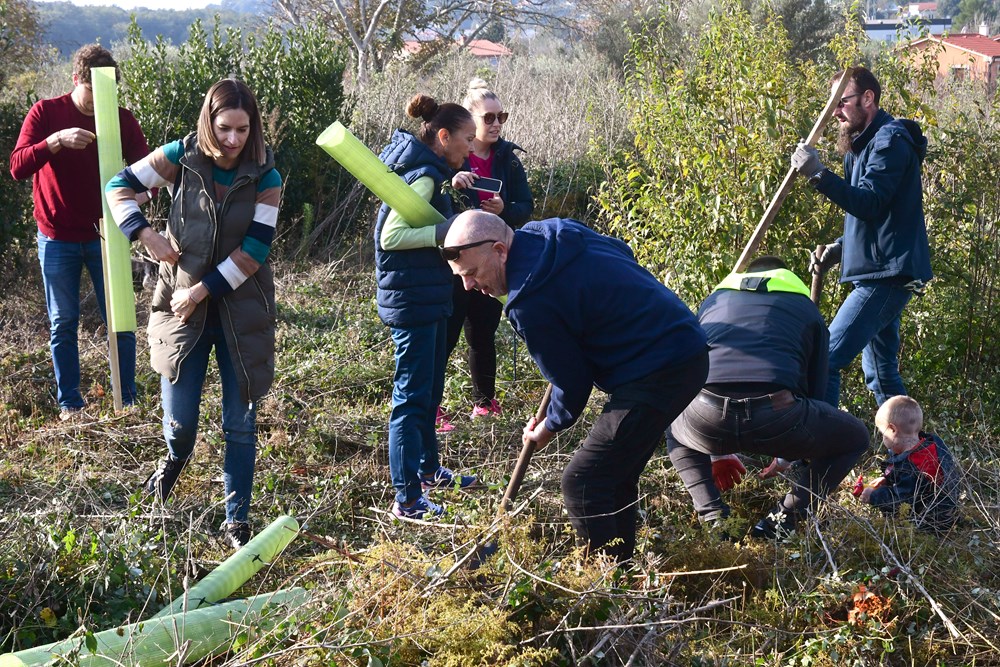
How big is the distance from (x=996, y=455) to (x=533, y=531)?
112 inches

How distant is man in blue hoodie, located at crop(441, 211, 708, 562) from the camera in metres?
3.25

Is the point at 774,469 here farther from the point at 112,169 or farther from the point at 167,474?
the point at 112,169

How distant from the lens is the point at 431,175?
13.6 feet

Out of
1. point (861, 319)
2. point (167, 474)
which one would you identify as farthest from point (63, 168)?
point (861, 319)

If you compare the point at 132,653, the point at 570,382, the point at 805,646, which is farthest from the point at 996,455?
the point at 132,653

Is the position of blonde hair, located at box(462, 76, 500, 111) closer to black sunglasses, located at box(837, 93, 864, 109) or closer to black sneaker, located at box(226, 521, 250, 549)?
black sunglasses, located at box(837, 93, 864, 109)

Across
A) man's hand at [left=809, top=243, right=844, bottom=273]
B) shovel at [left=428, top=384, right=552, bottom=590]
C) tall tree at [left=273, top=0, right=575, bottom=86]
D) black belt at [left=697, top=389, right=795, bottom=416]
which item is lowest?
shovel at [left=428, top=384, right=552, bottom=590]

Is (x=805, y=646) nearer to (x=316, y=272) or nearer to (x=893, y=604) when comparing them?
(x=893, y=604)

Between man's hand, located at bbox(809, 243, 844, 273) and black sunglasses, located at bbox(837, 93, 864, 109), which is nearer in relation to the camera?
black sunglasses, located at bbox(837, 93, 864, 109)

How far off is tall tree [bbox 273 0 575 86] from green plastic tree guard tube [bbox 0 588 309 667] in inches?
790

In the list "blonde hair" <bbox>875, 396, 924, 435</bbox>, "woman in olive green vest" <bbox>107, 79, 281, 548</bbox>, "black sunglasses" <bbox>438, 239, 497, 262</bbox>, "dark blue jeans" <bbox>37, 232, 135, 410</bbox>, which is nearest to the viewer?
"black sunglasses" <bbox>438, 239, 497, 262</bbox>

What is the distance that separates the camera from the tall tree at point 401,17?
2455 cm

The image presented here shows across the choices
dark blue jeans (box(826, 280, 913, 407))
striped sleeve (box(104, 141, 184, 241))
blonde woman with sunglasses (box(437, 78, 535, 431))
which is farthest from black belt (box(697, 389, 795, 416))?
striped sleeve (box(104, 141, 184, 241))

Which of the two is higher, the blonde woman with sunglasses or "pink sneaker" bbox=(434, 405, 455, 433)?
the blonde woman with sunglasses
